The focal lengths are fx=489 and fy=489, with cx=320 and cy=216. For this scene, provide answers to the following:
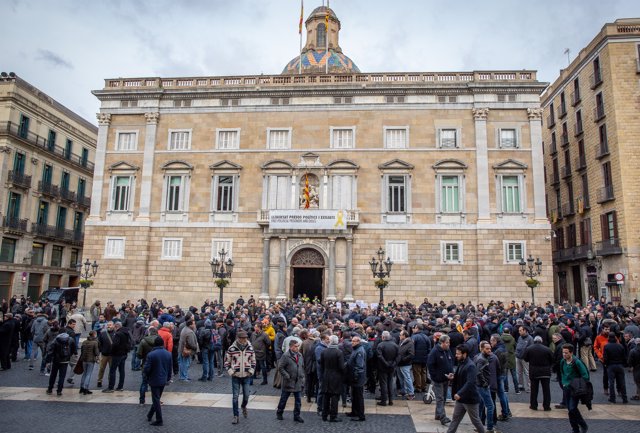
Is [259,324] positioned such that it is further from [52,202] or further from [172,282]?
[52,202]

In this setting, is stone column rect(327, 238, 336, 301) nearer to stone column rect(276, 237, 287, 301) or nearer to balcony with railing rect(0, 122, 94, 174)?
stone column rect(276, 237, 287, 301)

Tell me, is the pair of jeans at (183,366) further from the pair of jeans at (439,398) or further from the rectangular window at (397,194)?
the rectangular window at (397,194)

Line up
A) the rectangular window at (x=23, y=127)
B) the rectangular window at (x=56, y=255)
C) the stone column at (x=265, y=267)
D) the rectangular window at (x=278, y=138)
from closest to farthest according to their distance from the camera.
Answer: the stone column at (x=265, y=267) < the rectangular window at (x=278, y=138) < the rectangular window at (x=23, y=127) < the rectangular window at (x=56, y=255)

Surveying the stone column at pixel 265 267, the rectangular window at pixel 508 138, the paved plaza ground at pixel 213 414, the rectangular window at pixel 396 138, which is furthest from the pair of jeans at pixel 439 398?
the rectangular window at pixel 508 138

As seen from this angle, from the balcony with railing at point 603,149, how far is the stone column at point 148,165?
29638 mm

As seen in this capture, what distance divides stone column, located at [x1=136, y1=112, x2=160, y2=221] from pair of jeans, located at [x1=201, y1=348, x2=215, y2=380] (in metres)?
19.7

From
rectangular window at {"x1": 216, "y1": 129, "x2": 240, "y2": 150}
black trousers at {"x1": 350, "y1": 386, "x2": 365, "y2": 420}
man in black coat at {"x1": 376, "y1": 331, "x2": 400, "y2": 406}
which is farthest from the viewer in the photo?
rectangular window at {"x1": 216, "y1": 129, "x2": 240, "y2": 150}

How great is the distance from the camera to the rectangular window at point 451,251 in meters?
29.9

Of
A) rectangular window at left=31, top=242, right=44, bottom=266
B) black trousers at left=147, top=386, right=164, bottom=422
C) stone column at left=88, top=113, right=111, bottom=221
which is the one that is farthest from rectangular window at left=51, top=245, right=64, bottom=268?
black trousers at left=147, top=386, right=164, bottom=422

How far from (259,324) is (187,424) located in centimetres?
401

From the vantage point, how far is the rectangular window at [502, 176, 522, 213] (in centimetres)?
3006

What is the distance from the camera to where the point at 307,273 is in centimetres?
3119

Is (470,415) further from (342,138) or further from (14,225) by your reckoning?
(14,225)

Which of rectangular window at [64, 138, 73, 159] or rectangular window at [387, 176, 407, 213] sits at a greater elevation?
rectangular window at [64, 138, 73, 159]
